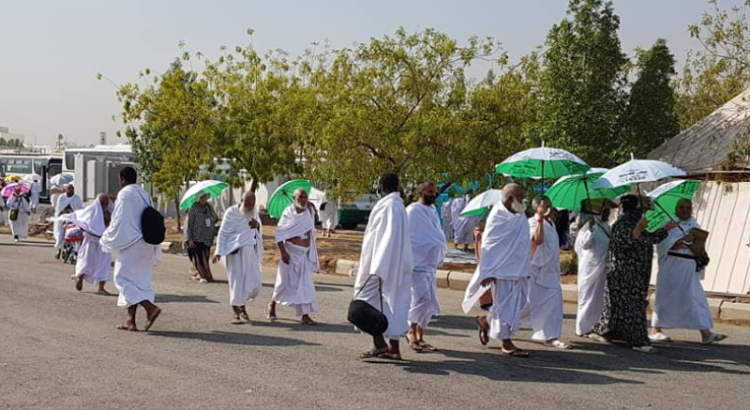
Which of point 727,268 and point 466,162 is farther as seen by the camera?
point 466,162

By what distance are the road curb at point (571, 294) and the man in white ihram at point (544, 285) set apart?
3.64 m

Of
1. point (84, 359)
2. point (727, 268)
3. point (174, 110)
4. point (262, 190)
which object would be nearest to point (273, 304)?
point (84, 359)

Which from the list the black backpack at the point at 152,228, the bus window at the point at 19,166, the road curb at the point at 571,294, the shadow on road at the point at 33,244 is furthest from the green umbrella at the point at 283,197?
the bus window at the point at 19,166

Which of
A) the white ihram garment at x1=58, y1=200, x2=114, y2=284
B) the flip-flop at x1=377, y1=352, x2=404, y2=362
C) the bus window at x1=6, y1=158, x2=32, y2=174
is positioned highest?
the flip-flop at x1=377, y1=352, x2=404, y2=362

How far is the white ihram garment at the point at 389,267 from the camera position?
9039 mm

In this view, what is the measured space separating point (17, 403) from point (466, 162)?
14.6m

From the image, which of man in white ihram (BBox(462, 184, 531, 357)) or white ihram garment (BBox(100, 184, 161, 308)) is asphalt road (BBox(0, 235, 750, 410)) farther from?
white ihram garment (BBox(100, 184, 161, 308))

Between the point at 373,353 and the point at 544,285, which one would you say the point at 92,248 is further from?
the point at 544,285

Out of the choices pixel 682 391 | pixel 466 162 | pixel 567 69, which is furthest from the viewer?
pixel 466 162

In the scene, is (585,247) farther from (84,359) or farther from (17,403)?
(17,403)

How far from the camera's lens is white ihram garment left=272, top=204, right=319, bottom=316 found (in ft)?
39.0

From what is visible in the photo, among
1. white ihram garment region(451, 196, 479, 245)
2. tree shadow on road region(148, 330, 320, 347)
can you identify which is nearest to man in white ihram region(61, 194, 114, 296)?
tree shadow on road region(148, 330, 320, 347)

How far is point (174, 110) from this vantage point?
25953 mm

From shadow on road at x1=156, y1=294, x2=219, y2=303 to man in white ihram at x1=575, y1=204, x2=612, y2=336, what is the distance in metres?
5.55
